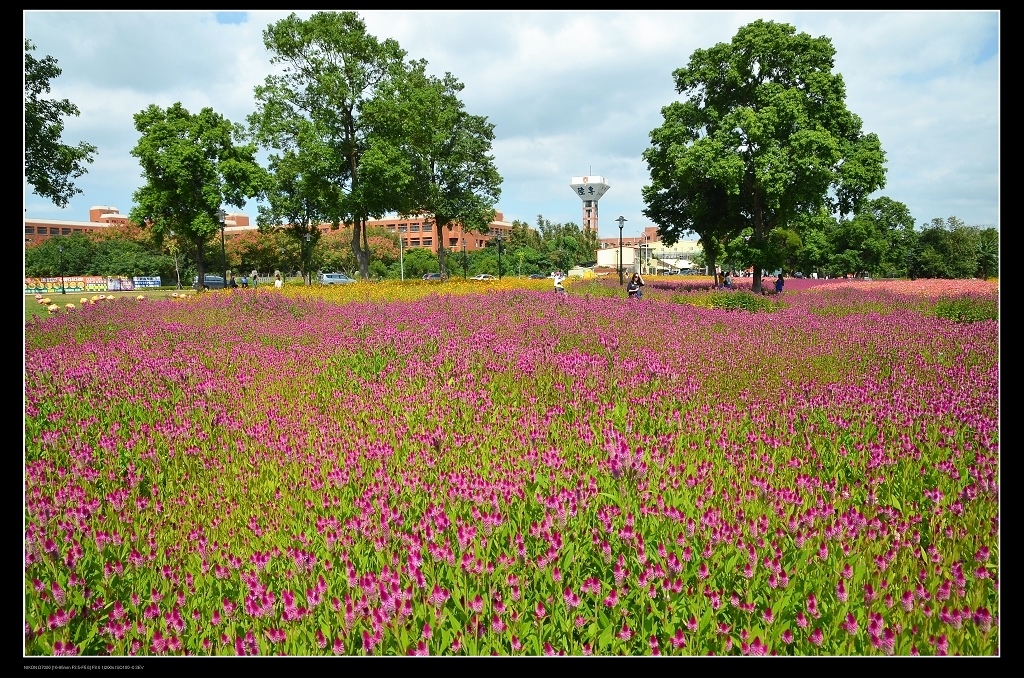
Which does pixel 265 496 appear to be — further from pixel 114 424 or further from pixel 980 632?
pixel 980 632

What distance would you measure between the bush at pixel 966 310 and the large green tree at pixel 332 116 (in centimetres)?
2354

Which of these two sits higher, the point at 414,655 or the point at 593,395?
the point at 593,395

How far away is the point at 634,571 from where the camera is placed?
2553 mm

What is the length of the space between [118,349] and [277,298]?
819 centimetres

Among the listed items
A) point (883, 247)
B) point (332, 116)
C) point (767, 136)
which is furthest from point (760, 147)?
point (883, 247)

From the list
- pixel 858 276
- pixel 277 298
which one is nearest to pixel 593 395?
pixel 277 298

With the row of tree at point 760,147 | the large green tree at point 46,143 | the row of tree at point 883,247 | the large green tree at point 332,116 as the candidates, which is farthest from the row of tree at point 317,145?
the row of tree at point 883,247

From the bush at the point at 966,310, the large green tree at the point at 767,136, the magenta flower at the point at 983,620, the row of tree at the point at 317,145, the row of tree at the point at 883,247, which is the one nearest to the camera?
the magenta flower at the point at 983,620

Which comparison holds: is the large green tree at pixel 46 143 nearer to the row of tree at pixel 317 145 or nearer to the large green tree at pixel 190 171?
the row of tree at pixel 317 145

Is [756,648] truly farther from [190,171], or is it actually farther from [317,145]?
[190,171]

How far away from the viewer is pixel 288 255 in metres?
68.4

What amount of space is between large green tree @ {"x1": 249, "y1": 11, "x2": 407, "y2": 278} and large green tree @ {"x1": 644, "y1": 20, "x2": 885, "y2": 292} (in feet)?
46.0

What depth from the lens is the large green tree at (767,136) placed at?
20.2 meters

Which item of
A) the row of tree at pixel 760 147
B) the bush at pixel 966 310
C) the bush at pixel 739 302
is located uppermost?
the row of tree at pixel 760 147
